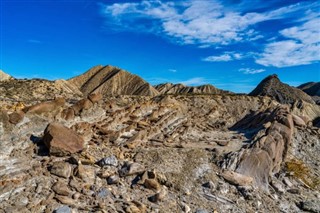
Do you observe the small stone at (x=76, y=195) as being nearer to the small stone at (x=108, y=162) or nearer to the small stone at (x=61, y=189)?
the small stone at (x=61, y=189)

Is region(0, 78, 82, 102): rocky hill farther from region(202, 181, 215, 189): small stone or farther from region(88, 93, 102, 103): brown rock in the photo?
region(202, 181, 215, 189): small stone

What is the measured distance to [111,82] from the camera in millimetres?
110125

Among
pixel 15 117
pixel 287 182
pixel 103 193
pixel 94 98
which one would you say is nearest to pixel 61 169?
pixel 103 193

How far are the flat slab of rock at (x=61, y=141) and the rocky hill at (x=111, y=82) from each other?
8904 centimetres

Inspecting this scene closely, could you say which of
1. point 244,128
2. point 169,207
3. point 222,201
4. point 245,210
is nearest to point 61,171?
point 169,207

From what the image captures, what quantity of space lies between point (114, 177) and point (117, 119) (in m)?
6.13

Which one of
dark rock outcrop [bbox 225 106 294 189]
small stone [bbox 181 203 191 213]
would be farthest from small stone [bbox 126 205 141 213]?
dark rock outcrop [bbox 225 106 294 189]

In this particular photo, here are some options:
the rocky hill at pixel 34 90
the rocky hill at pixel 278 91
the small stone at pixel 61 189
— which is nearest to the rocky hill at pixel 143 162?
the small stone at pixel 61 189

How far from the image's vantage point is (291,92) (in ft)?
271

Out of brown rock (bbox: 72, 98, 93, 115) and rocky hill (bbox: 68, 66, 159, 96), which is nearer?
brown rock (bbox: 72, 98, 93, 115)

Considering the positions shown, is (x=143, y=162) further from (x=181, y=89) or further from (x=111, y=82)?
(x=181, y=89)

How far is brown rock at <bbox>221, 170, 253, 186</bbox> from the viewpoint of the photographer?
1487 centimetres

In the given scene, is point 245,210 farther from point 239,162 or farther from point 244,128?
point 244,128

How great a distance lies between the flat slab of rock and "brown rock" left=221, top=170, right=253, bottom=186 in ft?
20.8
